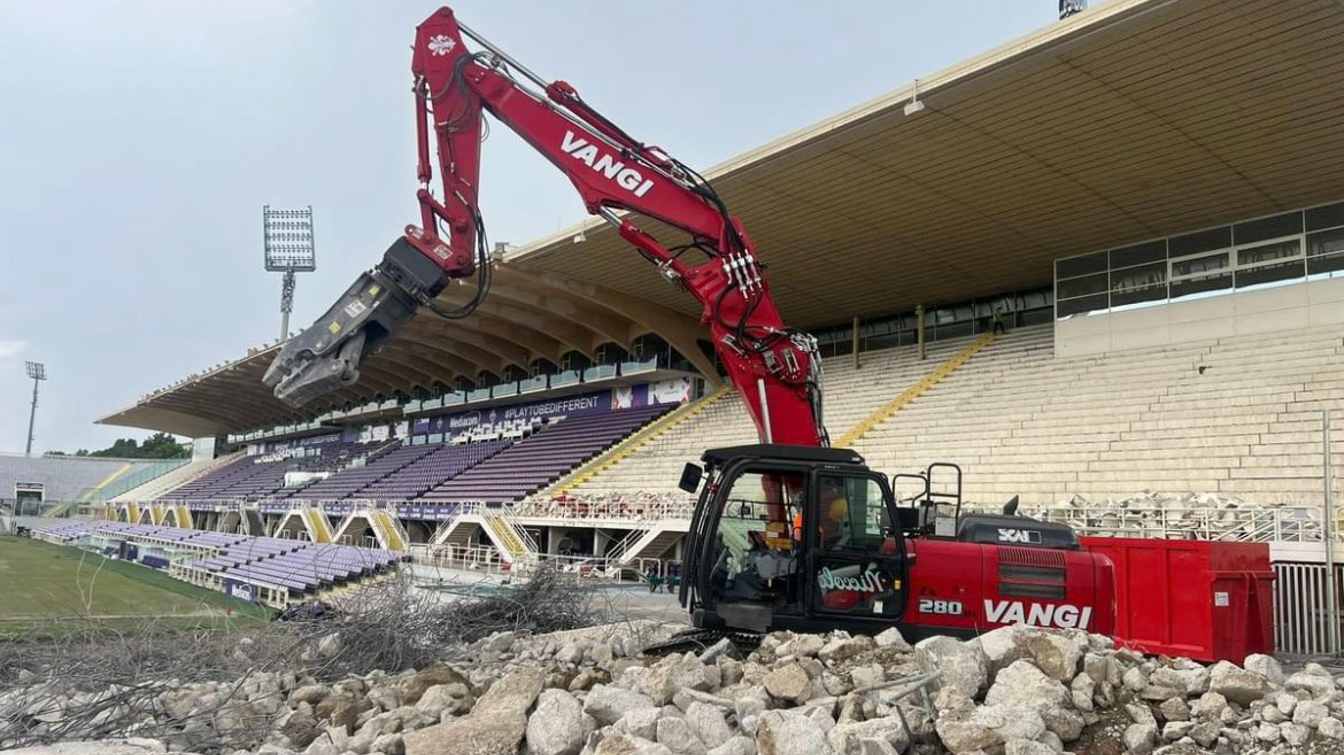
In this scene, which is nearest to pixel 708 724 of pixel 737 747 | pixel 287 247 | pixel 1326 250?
pixel 737 747

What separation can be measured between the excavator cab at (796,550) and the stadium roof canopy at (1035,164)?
9375 mm

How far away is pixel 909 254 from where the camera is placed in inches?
875

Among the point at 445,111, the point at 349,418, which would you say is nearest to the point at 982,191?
the point at 445,111

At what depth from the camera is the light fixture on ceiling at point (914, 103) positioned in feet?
49.3

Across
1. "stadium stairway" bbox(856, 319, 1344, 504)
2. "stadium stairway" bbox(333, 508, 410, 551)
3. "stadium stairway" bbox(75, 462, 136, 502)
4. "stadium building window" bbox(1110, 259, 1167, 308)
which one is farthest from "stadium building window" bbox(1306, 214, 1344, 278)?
"stadium stairway" bbox(75, 462, 136, 502)

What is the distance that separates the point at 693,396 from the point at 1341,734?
27.4 meters

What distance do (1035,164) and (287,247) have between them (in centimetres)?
5335

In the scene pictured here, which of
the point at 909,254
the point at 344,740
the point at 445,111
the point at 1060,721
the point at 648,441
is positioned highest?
the point at 909,254

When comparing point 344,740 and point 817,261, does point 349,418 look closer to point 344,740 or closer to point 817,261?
point 817,261

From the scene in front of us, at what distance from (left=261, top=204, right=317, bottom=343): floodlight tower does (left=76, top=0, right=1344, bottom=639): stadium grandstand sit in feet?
100

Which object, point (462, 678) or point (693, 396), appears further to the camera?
point (693, 396)

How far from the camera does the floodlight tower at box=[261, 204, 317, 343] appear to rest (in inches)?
2354

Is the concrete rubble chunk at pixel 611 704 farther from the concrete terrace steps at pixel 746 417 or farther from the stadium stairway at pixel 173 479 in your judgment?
the stadium stairway at pixel 173 479

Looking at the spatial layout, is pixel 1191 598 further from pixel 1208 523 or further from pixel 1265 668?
pixel 1208 523
